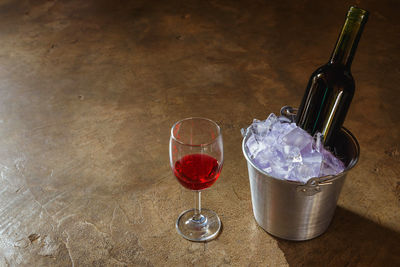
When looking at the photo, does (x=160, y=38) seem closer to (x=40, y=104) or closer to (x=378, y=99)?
(x=40, y=104)

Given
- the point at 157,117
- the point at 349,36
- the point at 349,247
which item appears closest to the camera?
the point at 349,36

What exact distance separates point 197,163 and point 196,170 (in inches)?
0.8

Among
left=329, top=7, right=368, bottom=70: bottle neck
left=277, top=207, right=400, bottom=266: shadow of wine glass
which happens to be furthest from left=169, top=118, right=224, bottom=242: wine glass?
left=329, top=7, right=368, bottom=70: bottle neck

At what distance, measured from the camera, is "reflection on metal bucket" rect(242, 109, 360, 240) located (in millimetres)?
1084

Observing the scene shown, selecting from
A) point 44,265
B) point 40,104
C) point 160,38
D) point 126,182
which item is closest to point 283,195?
point 126,182

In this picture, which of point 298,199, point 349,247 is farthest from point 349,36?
point 349,247

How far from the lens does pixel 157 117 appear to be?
1.89 m

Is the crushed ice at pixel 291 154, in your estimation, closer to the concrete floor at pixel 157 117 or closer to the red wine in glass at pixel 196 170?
the red wine in glass at pixel 196 170

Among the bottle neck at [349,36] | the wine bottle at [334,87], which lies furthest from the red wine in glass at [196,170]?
the bottle neck at [349,36]

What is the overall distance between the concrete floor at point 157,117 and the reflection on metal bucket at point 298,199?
0.05m

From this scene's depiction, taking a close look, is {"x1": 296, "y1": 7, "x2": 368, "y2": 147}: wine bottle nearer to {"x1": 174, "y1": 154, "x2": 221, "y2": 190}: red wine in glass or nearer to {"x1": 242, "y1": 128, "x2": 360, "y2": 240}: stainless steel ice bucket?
{"x1": 242, "y1": 128, "x2": 360, "y2": 240}: stainless steel ice bucket

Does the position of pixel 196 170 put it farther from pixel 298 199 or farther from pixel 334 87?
pixel 334 87

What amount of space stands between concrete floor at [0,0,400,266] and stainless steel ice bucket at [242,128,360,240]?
0.06 meters

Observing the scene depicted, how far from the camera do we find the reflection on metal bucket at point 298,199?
42.7 inches
